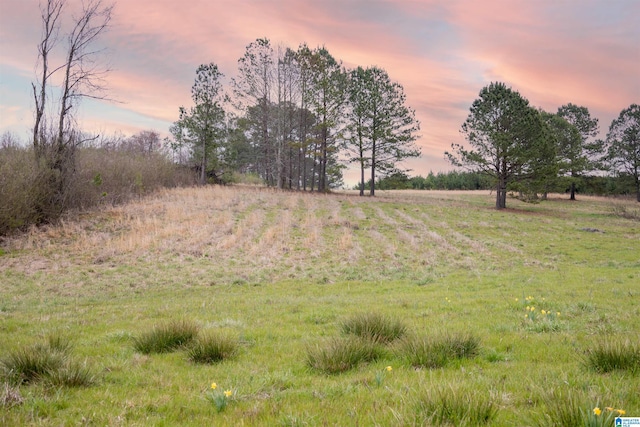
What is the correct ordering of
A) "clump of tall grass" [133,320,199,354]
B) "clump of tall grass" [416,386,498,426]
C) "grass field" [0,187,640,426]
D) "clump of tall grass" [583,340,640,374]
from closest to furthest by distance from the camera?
"clump of tall grass" [416,386,498,426], "grass field" [0,187,640,426], "clump of tall grass" [583,340,640,374], "clump of tall grass" [133,320,199,354]

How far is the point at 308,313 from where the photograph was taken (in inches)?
352

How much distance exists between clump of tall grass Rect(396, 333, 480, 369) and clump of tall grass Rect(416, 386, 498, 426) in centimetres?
161

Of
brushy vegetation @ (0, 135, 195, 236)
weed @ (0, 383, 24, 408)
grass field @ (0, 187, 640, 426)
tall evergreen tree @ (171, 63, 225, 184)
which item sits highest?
tall evergreen tree @ (171, 63, 225, 184)

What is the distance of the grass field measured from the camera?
3.48m

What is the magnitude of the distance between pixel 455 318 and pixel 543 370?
3.68m

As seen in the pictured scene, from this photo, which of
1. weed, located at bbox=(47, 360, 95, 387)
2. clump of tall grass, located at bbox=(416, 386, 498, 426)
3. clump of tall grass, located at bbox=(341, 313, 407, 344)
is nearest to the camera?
clump of tall grass, located at bbox=(416, 386, 498, 426)

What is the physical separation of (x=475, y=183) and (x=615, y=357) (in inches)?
3478

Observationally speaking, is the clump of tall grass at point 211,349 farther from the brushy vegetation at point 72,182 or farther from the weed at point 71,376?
the brushy vegetation at point 72,182

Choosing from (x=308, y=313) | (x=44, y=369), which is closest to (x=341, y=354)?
(x=44, y=369)

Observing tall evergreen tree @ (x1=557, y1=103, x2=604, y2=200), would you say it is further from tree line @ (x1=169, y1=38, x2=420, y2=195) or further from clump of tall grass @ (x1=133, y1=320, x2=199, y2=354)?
clump of tall grass @ (x1=133, y1=320, x2=199, y2=354)

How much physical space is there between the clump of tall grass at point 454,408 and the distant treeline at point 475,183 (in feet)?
142

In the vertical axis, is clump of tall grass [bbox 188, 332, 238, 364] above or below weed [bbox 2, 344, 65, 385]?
A: below

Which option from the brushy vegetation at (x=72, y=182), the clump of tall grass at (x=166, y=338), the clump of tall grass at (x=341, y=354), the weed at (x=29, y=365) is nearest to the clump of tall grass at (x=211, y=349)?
the clump of tall grass at (x=166, y=338)

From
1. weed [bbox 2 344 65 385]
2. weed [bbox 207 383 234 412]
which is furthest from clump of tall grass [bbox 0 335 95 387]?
weed [bbox 207 383 234 412]
